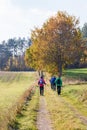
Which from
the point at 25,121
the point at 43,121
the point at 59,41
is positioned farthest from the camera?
the point at 59,41

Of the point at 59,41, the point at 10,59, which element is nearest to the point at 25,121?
the point at 59,41

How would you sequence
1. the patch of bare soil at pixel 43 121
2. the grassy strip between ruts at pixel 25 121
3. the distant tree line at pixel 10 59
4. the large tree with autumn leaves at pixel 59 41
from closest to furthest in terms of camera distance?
1. the grassy strip between ruts at pixel 25 121
2. the patch of bare soil at pixel 43 121
3. the large tree with autumn leaves at pixel 59 41
4. the distant tree line at pixel 10 59

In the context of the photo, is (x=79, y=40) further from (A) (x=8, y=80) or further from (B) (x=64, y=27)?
(A) (x=8, y=80)

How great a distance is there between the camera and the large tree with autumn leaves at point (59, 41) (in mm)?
58250

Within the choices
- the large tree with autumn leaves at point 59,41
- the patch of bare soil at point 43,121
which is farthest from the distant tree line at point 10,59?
the patch of bare soil at point 43,121

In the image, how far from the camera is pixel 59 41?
58.8 meters

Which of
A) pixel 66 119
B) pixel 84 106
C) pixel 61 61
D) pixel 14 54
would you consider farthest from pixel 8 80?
pixel 14 54

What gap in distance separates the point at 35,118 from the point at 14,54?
170534mm

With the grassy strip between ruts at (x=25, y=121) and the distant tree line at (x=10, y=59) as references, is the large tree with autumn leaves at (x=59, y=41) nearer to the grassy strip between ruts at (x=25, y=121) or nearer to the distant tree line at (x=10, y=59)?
the grassy strip between ruts at (x=25, y=121)

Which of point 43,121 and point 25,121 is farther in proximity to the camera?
point 43,121

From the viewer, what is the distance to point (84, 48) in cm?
5891

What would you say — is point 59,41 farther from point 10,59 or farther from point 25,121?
point 10,59

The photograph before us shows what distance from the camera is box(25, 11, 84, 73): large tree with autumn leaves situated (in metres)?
58.2

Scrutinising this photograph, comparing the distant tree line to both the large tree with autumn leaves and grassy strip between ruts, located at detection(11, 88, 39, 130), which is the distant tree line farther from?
grassy strip between ruts, located at detection(11, 88, 39, 130)
